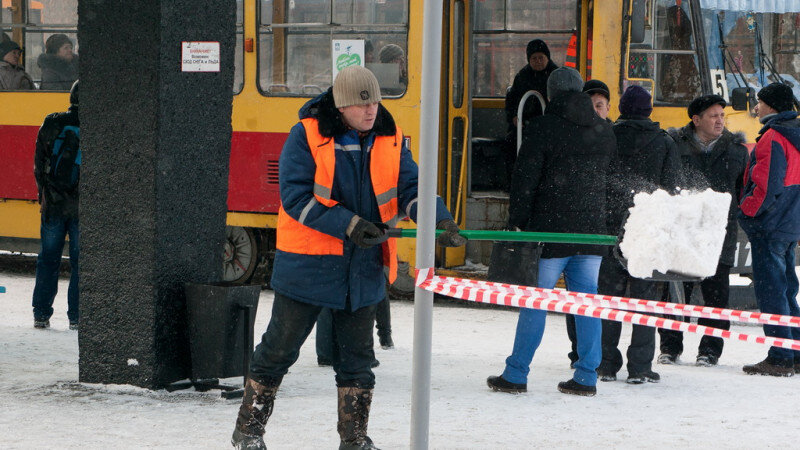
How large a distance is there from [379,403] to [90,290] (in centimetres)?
163

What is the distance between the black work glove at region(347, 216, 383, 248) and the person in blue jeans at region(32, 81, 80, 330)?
4210 mm

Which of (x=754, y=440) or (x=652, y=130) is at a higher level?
(x=652, y=130)

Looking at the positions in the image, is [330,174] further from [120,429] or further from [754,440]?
[754,440]

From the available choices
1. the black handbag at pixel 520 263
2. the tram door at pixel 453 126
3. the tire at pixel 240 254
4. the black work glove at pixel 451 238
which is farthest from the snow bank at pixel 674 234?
the tire at pixel 240 254

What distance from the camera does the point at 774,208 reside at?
7.67 metres

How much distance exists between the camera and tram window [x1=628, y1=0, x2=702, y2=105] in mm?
9961

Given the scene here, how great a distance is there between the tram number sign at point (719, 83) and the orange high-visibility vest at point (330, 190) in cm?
535

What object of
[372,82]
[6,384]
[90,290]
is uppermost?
[372,82]

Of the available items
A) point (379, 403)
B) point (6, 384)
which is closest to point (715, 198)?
point (379, 403)

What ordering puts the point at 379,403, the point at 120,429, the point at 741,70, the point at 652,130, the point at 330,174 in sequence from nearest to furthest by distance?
the point at 330,174
the point at 120,429
the point at 379,403
the point at 652,130
the point at 741,70

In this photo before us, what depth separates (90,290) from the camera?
22.0 feet

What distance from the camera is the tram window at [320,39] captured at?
10.1m

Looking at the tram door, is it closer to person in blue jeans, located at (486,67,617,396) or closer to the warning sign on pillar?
person in blue jeans, located at (486,67,617,396)

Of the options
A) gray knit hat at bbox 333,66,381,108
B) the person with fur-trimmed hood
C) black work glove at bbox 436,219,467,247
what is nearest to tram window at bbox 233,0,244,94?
the person with fur-trimmed hood
